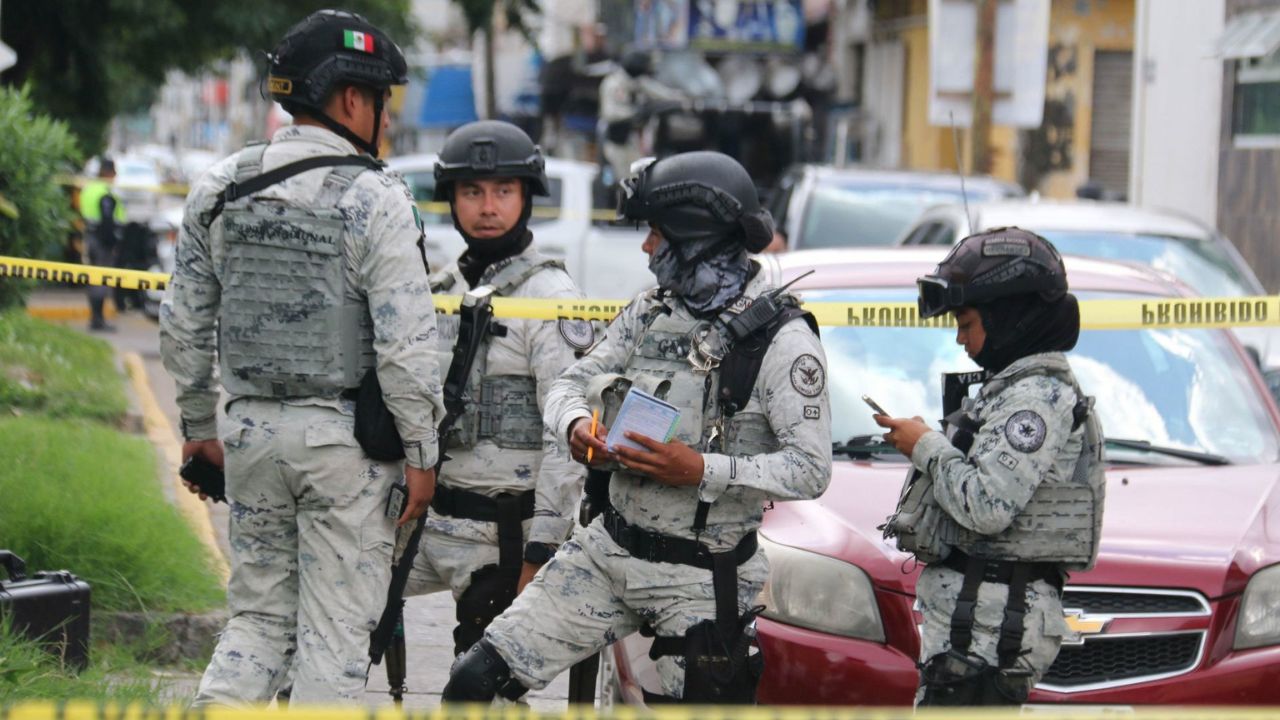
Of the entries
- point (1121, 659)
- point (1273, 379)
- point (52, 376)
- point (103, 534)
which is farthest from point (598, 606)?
point (52, 376)

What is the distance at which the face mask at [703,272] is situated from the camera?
13.3 ft

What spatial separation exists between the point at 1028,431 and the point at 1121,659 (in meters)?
1.04

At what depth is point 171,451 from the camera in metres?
10.3

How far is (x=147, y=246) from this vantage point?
2152 cm

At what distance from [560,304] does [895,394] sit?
1.32 m

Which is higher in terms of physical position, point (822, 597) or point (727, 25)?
point (727, 25)

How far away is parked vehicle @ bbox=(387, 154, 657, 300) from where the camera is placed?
1623 cm

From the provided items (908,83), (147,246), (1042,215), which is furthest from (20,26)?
(908,83)

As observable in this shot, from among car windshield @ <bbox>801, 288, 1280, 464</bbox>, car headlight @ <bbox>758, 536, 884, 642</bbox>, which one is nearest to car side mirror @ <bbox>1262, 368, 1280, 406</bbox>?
car windshield @ <bbox>801, 288, 1280, 464</bbox>

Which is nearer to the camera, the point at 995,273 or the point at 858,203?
the point at 995,273

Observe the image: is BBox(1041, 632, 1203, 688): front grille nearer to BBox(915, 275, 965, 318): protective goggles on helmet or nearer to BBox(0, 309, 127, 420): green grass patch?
BBox(915, 275, 965, 318): protective goggles on helmet

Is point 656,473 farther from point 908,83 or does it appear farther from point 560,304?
point 908,83

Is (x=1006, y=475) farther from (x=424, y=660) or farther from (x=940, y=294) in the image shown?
(x=424, y=660)

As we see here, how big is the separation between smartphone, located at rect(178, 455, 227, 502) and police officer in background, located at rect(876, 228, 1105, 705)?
1.77m
